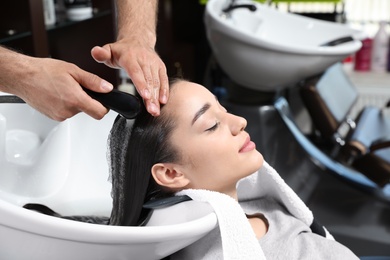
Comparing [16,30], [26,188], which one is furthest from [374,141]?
[26,188]

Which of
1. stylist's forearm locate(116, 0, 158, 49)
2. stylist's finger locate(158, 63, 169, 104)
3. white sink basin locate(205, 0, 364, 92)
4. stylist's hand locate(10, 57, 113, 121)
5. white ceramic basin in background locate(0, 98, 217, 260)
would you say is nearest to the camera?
stylist's hand locate(10, 57, 113, 121)

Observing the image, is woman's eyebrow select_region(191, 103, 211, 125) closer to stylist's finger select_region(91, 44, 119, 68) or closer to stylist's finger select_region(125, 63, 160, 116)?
stylist's finger select_region(125, 63, 160, 116)

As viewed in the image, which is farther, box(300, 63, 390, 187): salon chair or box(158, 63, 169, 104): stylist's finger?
box(300, 63, 390, 187): salon chair

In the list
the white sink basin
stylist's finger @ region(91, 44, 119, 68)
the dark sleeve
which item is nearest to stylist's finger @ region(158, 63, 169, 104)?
stylist's finger @ region(91, 44, 119, 68)

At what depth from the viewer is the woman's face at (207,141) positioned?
1173 mm

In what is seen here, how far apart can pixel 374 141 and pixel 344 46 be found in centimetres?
41

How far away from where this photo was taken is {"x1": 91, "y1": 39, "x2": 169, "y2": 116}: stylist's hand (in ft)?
3.63

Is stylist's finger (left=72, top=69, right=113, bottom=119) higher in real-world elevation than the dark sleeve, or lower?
→ higher

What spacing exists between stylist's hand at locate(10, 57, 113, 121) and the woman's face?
19 centimetres

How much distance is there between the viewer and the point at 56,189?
1322 mm

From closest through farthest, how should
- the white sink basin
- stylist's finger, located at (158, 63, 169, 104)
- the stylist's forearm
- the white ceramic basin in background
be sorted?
stylist's finger, located at (158, 63, 169, 104)
the white ceramic basin in background
the stylist's forearm
the white sink basin

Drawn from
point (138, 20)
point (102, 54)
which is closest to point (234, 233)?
point (102, 54)

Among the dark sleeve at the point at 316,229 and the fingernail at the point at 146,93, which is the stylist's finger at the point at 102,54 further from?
the dark sleeve at the point at 316,229

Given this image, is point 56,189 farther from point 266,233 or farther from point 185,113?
point 266,233
